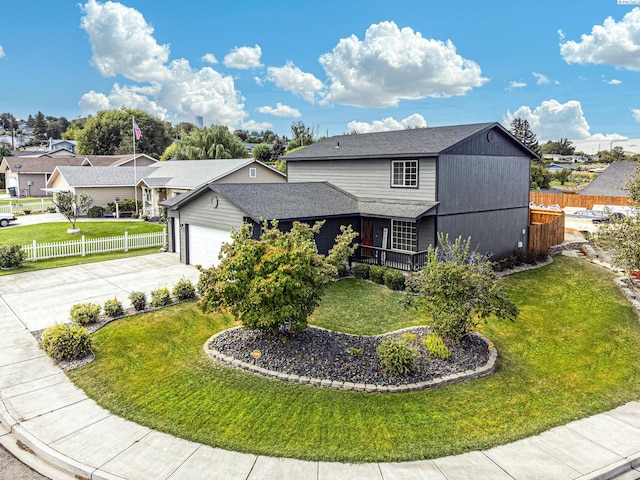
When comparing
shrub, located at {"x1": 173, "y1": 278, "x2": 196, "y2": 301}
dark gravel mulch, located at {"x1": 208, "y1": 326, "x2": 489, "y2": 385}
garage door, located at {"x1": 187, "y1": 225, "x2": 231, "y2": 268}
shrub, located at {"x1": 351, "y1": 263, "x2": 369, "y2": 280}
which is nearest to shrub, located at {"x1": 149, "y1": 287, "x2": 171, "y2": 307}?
shrub, located at {"x1": 173, "y1": 278, "x2": 196, "y2": 301}

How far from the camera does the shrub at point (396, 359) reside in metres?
9.72

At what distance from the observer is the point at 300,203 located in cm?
1934

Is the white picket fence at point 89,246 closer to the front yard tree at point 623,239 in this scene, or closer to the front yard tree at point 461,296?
the front yard tree at point 461,296

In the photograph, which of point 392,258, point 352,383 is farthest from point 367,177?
point 352,383

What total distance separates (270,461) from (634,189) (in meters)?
17.6

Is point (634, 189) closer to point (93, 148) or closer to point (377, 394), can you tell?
point (377, 394)

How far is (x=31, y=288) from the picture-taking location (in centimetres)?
1656

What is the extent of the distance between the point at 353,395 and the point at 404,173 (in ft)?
40.6

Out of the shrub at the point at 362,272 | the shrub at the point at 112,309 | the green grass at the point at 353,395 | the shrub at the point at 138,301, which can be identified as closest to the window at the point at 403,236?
the shrub at the point at 362,272

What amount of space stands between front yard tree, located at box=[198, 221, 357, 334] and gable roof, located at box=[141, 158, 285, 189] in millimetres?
21462

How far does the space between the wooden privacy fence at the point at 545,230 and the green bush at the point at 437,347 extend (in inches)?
603

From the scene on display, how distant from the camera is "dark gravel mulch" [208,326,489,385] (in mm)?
9773

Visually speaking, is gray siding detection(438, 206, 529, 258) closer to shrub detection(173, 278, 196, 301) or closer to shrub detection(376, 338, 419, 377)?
shrub detection(376, 338, 419, 377)

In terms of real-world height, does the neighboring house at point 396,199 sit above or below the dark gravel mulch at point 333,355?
above
